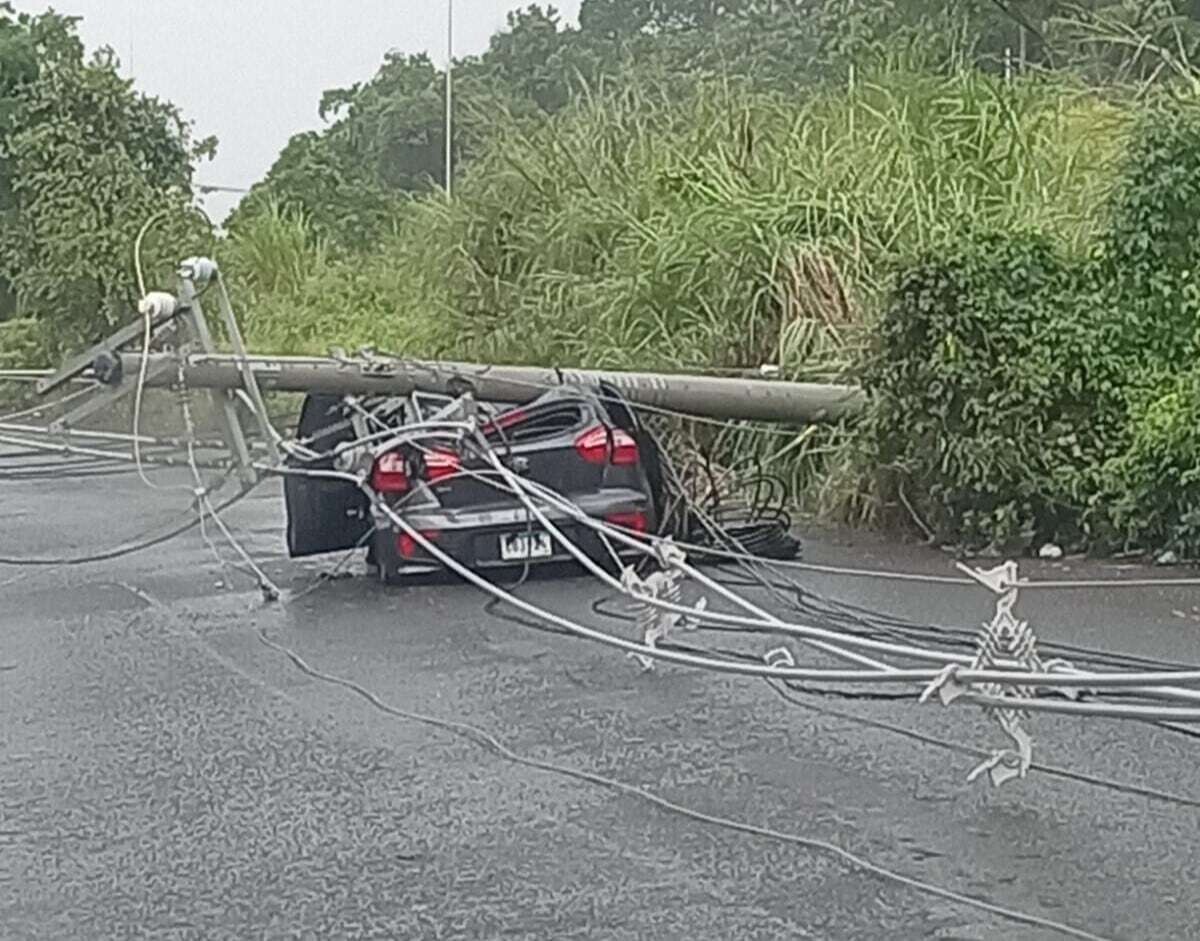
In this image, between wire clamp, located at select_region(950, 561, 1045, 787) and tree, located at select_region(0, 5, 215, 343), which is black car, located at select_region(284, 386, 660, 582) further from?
tree, located at select_region(0, 5, 215, 343)

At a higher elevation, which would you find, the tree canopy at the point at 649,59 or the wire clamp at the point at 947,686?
the tree canopy at the point at 649,59

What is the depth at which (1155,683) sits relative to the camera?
5.31 m

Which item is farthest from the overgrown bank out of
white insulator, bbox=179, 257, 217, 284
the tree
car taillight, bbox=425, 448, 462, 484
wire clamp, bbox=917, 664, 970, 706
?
the tree

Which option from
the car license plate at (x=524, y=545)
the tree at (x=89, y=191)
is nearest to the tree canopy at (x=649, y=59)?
the tree at (x=89, y=191)

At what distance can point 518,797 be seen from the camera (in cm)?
695

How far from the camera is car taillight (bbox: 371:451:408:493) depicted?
12.0 metres

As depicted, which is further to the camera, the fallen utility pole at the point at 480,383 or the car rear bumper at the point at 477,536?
the car rear bumper at the point at 477,536

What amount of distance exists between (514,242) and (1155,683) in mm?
16226

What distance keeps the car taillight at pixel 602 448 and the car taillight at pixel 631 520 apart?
328 millimetres

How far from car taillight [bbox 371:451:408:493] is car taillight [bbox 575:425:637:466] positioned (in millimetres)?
1054

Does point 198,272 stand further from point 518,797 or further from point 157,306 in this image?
point 518,797

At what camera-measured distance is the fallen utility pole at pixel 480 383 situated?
461 inches

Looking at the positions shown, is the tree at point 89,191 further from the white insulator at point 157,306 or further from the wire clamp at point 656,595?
the wire clamp at point 656,595

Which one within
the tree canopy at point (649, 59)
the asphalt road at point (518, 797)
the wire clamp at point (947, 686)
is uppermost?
the tree canopy at point (649, 59)
